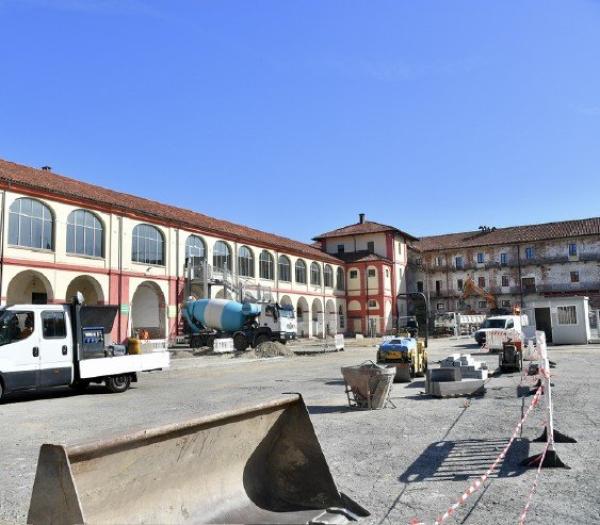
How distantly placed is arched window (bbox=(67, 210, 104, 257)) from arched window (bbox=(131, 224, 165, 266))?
2.43m

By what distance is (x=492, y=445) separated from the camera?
7543 mm

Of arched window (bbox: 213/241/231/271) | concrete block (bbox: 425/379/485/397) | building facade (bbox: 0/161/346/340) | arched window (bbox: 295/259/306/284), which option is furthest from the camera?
arched window (bbox: 295/259/306/284)

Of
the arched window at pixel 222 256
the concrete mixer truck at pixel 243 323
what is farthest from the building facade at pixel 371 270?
the concrete mixer truck at pixel 243 323

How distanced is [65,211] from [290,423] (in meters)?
27.3

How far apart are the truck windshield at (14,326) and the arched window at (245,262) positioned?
2999 centimetres

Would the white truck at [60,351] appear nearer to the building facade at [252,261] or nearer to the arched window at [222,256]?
the building facade at [252,261]

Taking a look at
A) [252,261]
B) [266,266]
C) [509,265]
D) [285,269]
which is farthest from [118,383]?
[509,265]

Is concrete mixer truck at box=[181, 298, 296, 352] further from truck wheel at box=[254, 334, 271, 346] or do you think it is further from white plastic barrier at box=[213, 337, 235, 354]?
white plastic barrier at box=[213, 337, 235, 354]

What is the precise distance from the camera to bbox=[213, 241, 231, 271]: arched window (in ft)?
134

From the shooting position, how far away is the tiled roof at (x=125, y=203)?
28.2 metres

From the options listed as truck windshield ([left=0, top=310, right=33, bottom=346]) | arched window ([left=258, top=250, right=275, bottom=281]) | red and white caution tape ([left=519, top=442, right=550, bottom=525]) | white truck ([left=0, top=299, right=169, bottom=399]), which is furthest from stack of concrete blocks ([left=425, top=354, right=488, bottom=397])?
arched window ([left=258, top=250, right=275, bottom=281])

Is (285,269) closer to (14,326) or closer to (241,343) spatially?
(241,343)

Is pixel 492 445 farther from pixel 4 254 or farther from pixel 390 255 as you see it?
pixel 390 255

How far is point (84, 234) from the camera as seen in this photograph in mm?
30734
